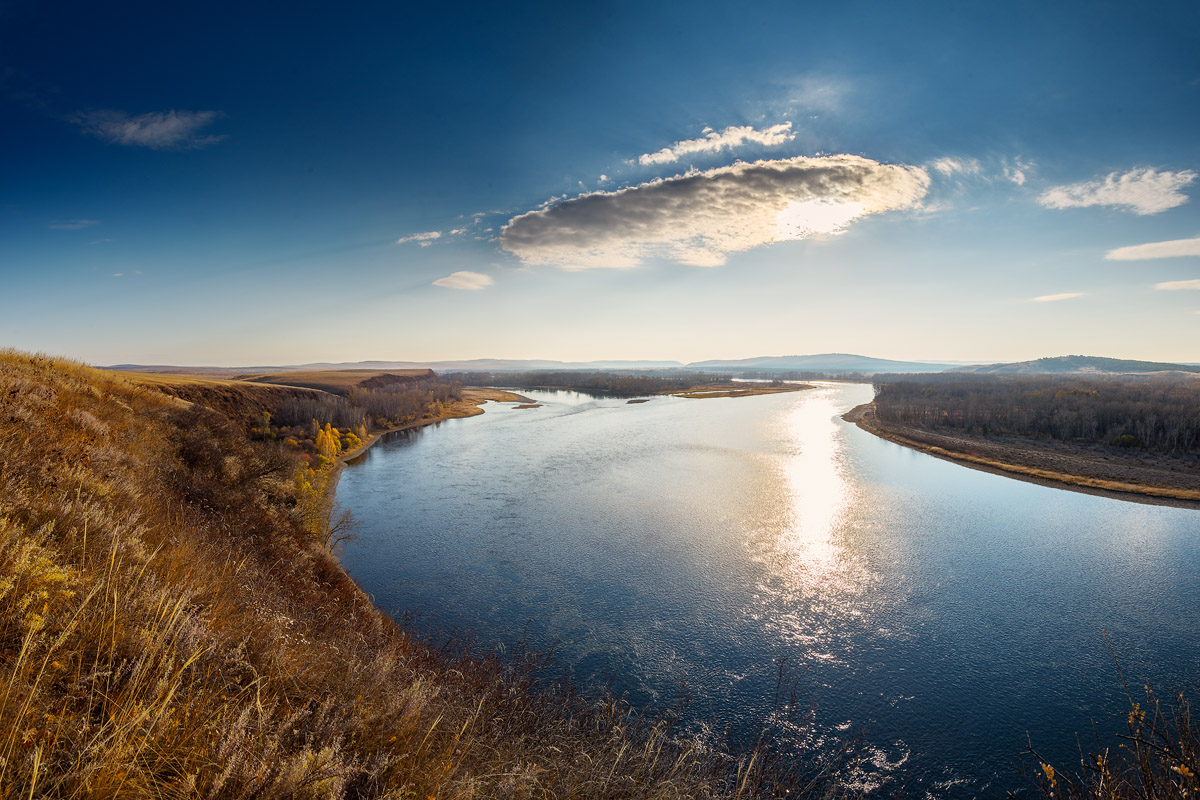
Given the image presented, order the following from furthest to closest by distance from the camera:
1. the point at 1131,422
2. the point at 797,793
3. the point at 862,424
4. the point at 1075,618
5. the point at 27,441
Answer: the point at 862,424, the point at 1131,422, the point at 1075,618, the point at 797,793, the point at 27,441

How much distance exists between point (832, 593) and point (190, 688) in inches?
715

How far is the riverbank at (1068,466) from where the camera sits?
32.5 meters

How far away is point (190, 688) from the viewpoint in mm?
3662

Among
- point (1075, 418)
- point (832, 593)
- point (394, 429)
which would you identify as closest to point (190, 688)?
point (832, 593)

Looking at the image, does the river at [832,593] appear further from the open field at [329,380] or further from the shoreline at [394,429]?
the open field at [329,380]

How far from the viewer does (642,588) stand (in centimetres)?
1734

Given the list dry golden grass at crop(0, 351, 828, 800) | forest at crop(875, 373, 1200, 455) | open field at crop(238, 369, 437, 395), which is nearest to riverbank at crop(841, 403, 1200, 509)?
forest at crop(875, 373, 1200, 455)

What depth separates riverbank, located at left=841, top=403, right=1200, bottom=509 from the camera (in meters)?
32.5

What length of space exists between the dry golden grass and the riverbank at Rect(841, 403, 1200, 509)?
126ft

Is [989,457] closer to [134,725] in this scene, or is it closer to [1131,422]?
[1131,422]

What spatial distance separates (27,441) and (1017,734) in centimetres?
1916

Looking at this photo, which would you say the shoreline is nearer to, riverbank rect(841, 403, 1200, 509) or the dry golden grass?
the dry golden grass

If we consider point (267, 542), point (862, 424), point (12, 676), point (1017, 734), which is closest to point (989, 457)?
point (862, 424)

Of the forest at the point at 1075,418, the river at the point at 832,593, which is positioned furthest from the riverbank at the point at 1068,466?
the forest at the point at 1075,418
